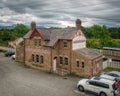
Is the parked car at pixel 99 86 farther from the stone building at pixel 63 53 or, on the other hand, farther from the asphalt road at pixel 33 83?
the stone building at pixel 63 53

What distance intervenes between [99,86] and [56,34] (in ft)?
52.9

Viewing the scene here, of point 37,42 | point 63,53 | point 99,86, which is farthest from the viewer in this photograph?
point 37,42

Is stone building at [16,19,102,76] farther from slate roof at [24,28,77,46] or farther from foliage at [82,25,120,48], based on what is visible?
foliage at [82,25,120,48]

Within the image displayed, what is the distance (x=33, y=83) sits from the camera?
29.0 metres

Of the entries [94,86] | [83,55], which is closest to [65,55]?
[83,55]

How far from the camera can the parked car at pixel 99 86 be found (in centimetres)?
2278

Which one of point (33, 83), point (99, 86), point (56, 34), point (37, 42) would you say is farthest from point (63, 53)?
point (99, 86)

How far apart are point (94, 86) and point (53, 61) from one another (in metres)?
12.9

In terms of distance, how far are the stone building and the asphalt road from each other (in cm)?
198

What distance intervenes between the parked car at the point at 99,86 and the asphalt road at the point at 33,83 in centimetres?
122

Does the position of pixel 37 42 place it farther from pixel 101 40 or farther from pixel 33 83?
pixel 101 40

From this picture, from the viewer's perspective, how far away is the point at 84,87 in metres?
25.2

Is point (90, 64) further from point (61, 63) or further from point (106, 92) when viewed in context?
point (106, 92)

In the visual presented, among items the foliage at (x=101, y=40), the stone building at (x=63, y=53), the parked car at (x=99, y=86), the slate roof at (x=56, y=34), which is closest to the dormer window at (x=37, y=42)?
the stone building at (x=63, y=53)
